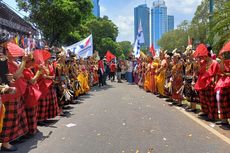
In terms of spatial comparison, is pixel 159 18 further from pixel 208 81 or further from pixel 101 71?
pixel 208 81

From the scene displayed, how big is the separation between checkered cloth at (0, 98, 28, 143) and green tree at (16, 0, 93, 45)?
18.2 meters

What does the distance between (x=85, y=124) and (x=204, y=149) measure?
3360 millimetres

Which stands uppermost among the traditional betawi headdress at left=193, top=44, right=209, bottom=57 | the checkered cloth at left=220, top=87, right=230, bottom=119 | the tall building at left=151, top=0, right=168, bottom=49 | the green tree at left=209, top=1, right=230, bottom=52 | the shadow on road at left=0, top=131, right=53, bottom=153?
the tall building at left=151, top=0, right=168, bottom=49

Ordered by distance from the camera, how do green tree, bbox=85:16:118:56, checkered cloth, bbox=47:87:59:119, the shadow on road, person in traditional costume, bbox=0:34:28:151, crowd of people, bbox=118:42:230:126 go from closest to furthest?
person in traditional costume, bbox=0:34:28:151, the shadow on road, crowd of people, bbox=118:42:230:126, checkered cloth, bbox=47:87:59:119, green tree, bbox=85:16:118:56

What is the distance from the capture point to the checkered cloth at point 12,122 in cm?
666

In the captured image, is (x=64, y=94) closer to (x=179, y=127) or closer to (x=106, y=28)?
(x=179, y=127)

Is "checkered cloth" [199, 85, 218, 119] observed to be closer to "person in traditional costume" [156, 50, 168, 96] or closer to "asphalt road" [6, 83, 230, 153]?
"asphalt road" [6, 83, 230, 153]

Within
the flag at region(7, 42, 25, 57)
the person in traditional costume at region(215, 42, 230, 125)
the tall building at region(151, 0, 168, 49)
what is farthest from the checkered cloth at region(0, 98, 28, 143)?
the tall building at region(151, 0, 168, 49)

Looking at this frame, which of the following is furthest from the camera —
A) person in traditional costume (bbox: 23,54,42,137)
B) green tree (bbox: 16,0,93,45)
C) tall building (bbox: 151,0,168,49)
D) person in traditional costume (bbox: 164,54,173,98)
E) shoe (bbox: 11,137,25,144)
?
tall building (bbox: 151,0,168,49)

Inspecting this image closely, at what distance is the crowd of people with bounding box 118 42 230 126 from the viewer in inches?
335

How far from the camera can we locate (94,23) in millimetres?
72000

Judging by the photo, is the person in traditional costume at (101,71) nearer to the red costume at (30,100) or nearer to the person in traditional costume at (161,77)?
the person in traditional costume at (161,77)

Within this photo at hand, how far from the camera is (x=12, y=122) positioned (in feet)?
22.3

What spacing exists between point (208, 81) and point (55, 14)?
17.6 m
